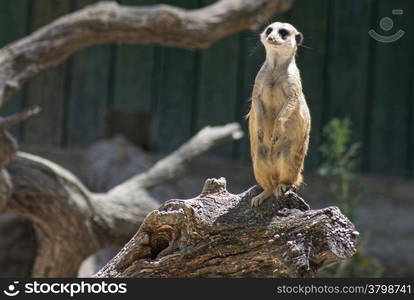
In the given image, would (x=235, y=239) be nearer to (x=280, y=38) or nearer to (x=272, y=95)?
(x=272, y=95)

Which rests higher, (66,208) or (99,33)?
(99,33)

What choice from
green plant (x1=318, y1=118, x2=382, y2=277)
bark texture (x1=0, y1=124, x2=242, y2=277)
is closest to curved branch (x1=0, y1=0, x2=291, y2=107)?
bark texture (x1=0, y1=124, x2=242, y2=277)

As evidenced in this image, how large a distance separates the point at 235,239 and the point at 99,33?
2.48 meters

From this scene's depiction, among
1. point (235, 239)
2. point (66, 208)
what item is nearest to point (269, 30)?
point (235, 239)

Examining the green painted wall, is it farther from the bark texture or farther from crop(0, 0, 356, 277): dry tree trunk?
the bark texture

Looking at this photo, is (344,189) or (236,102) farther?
(236,102)

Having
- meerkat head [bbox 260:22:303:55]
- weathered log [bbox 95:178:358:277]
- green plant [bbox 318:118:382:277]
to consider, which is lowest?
green plant [bbox 318:118:382:277]

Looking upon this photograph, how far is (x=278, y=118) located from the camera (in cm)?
329

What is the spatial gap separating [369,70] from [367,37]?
0.27 m

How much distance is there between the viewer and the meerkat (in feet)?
10.8

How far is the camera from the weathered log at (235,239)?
3.12m

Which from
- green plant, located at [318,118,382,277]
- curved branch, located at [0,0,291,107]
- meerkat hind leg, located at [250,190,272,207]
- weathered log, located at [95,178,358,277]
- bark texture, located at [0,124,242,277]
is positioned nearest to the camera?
weathered log, located at [95,178,358,277]

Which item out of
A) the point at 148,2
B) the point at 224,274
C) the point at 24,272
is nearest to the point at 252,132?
the point at 224,274

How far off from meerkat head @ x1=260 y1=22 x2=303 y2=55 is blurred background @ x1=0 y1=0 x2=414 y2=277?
322 centimetres
